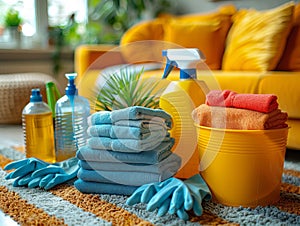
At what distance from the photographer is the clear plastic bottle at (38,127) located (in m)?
1.23

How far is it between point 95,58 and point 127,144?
52.5 inches

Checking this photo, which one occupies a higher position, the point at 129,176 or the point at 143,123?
the point at 143,123

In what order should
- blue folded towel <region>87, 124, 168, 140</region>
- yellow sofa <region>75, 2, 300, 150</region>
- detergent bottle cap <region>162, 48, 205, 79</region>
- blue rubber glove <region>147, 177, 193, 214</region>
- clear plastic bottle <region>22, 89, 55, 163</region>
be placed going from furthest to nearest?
yellow sofa <region>75, 2, 300, 150</region>, clear plastic bottle <region>22, 89, 55, 163</region>, detergent bottle cap <region>162, 48, 205, 79</region>, blue folded towel <region>87, 124, 168, 140</region>, blue rubber glove <region>147, 177, 193, 214</region>

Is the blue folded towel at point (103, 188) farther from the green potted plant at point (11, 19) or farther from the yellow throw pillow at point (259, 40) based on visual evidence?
the green potted plant at point (11, 19)

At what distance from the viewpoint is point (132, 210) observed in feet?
2.94

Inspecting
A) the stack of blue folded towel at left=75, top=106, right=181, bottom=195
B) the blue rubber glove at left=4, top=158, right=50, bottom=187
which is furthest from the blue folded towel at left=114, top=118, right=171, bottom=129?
the blue rubber glove at left=4, top=158, right=50, bottom=187

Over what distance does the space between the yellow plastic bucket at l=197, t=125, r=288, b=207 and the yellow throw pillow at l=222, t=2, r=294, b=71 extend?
977mm

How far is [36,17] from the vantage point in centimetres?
316

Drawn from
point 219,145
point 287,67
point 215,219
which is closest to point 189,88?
point 219,145

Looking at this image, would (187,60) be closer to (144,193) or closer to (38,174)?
(144,193)

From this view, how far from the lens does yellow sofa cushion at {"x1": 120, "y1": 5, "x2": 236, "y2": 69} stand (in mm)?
2158

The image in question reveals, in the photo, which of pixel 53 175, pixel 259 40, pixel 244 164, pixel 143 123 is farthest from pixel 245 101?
pixel 259 40

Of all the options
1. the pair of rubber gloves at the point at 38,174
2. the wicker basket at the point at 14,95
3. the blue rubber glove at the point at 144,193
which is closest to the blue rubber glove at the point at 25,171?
the pair of rubber gloves at the point at 38,174

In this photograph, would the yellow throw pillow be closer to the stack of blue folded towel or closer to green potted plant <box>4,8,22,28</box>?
the stack of blue folded towel
